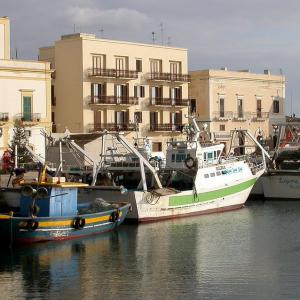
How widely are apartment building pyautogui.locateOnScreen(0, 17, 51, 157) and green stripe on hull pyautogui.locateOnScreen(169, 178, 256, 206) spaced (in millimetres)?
20685

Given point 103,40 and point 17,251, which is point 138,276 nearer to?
point 17,251

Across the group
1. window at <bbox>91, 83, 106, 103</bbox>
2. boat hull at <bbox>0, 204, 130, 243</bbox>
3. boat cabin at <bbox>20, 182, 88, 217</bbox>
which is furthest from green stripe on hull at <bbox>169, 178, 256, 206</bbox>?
window at <bbox>91, 83, 106, 103</bbox>

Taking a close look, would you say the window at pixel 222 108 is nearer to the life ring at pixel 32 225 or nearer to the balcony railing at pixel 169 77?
the balcony railing at pixel 169 77

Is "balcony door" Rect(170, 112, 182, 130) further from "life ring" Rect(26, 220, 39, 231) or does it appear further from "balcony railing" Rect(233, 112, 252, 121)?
"life ring" Rect(26, 220, 39, 231)

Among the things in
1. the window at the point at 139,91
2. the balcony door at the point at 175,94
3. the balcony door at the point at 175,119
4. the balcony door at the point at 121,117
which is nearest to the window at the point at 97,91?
the balcony door at the point at 121,117

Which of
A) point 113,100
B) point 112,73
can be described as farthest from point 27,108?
point 112,73

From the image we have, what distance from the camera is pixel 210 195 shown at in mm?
40844

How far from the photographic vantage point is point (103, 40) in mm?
66125

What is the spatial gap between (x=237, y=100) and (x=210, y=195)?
37.3m

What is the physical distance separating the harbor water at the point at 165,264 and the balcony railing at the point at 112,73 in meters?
28.9

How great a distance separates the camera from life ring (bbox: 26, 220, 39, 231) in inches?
1196

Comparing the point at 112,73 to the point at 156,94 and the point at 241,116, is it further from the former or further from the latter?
the point at 241,116

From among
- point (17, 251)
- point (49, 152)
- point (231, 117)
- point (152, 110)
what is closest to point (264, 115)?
point (231, 117)

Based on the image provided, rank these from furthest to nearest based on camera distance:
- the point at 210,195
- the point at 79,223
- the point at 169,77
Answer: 1. the point at 169,77
2. the point at 210,195
3. the point at 79,223
